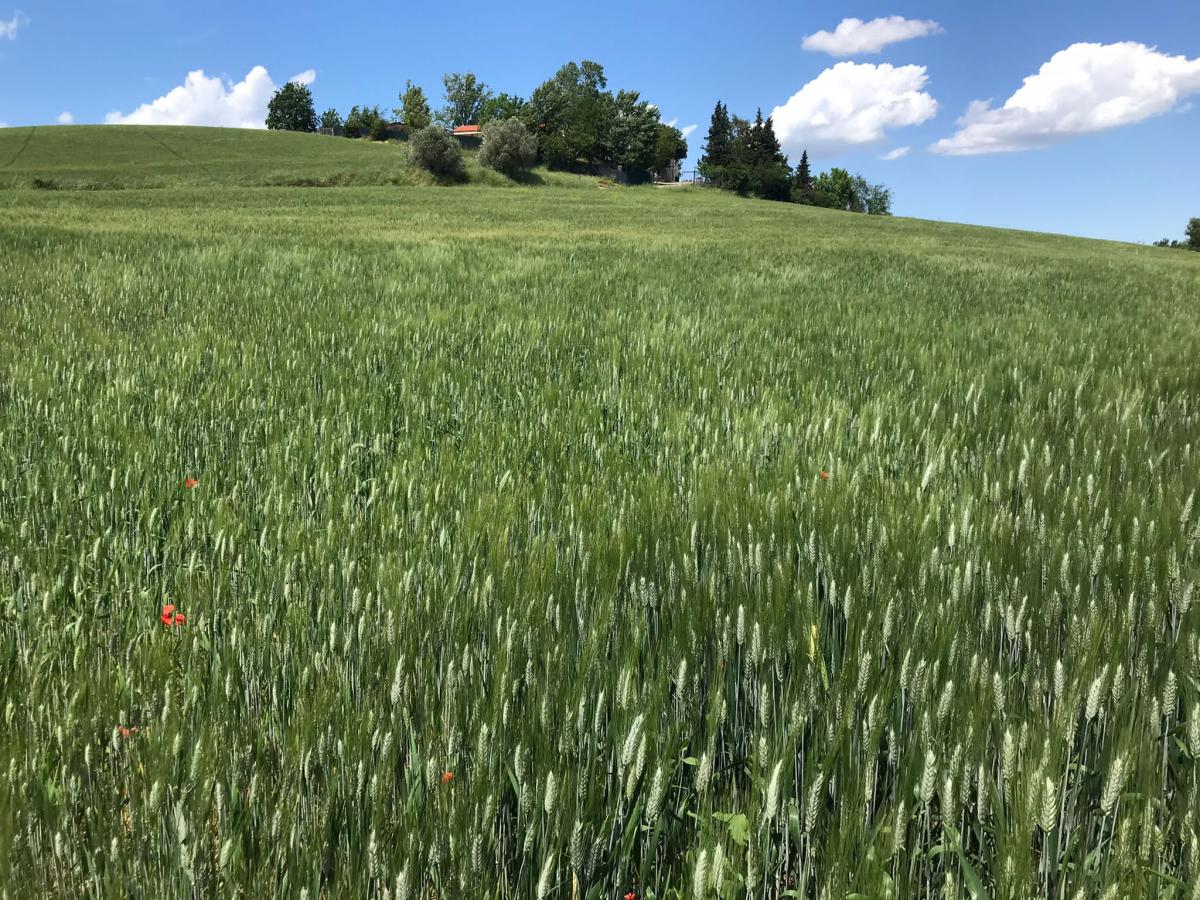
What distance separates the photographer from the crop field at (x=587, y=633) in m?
1.16

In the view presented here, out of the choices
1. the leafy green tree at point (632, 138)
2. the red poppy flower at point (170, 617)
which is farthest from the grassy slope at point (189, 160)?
the red poppy flower at point (170, 617)

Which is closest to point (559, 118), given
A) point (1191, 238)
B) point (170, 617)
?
point (1191, 238)

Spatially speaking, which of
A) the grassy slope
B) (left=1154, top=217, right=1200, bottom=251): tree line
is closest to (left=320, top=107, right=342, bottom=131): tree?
the grassy slope

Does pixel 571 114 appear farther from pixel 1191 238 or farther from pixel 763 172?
pixel 1191 238

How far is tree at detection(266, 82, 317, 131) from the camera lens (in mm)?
132625

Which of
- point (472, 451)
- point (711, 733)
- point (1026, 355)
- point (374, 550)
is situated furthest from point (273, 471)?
point (1026, 355)

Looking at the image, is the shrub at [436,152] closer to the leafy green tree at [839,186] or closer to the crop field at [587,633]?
the crop field at [587,633]

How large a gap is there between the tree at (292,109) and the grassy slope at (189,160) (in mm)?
55069

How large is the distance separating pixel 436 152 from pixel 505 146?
924 cm

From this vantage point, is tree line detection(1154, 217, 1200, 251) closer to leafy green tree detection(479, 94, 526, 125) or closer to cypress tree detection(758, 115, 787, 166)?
cypress tree detection(758, 115, 787, 166)

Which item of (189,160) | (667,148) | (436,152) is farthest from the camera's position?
(667,148)

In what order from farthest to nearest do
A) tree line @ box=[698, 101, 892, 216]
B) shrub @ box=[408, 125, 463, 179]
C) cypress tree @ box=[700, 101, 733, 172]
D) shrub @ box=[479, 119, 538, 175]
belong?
1. cypress tree @ box=[700, 101, 733, 172]
2. tree line @ box=[698, 101, 892, 216]
3. shrub @ box=[479, 119, 538, 175]
4. shrub @ box=[408, 125, 463, 179]

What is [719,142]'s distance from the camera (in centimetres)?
11225

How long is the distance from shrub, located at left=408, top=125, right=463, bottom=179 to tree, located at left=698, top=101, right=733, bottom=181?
47.3 m
